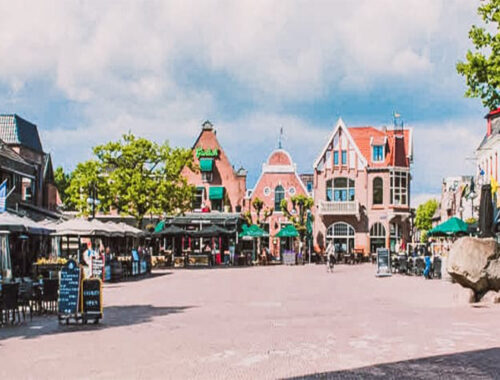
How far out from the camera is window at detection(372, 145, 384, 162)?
56.2m

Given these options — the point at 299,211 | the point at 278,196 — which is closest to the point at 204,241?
the point at 278,196

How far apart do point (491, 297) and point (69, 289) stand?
1000cm

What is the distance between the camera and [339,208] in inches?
2149

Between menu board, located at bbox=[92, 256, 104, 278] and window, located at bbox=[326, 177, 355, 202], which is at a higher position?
window, located at bbox=[326, 177, 355, 202]

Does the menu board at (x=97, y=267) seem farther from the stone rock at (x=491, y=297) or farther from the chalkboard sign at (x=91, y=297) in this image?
the stone rock at (x=491, y=297)

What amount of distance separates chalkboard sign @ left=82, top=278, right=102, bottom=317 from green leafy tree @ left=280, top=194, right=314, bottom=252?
4012 cm

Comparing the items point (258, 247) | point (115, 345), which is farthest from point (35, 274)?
point (258, 247)

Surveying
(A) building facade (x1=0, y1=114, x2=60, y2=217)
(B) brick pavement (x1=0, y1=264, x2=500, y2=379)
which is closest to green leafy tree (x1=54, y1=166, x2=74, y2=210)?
(A) building facade (x1=0, y1=114, x2=60, y2=217)

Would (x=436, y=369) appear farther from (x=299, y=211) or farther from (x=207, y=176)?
(x=207, y=176)

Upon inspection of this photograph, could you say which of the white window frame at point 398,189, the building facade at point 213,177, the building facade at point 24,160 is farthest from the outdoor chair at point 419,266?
the building facade at point 213,177

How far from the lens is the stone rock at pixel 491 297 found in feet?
52.5

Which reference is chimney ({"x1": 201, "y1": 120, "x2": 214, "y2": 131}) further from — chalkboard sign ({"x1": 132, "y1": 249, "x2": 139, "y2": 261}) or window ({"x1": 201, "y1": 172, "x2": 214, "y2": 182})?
chalkboard sign ({"x1": 132, "y1": 249, "x2": 139, "y2": 261})

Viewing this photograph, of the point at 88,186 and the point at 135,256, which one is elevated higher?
the point at 88,186

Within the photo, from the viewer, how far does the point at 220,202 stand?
57.8m
